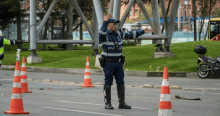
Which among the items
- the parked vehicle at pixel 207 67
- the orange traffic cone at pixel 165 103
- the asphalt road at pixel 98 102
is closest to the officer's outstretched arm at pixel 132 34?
the asphalt road at pixel 98 102

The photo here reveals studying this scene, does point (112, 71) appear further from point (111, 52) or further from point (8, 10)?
point (8, 10)

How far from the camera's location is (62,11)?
46594 millimetres

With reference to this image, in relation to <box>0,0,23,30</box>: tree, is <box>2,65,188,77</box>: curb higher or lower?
lower

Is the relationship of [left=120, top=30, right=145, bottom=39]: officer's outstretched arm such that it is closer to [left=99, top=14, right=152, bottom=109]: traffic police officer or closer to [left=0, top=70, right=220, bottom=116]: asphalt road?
[left=99, top=14, right=152, bottom=109]: traffic police officer

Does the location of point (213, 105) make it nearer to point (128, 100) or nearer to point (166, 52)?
point (128, 100)

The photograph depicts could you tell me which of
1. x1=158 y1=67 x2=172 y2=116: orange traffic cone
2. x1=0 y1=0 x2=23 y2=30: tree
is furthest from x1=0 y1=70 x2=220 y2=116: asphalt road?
x1=0 y1=0 x2=23 y2=30: tree

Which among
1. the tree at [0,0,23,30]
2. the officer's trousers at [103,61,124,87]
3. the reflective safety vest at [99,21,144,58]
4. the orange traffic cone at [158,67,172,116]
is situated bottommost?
the orange traffic cone at [158,67,172,116]

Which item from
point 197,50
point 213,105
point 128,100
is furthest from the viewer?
point 197,50

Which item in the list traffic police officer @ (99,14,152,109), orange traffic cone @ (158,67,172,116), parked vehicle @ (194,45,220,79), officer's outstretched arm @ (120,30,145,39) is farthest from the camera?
parked vehicle @ (194,45,220,79)

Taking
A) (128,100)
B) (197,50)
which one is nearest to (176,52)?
(197,50)

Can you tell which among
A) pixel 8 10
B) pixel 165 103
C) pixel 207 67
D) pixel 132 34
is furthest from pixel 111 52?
pixel 8 10

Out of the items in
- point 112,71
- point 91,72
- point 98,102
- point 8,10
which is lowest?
point 91,72

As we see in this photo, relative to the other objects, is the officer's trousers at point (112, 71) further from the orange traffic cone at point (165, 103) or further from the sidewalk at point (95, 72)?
the sidewalk at point (95, 72)

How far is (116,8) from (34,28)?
6103 millimetres
